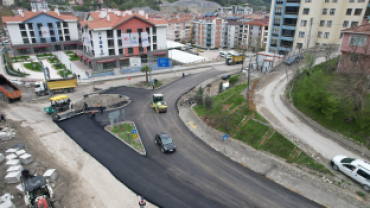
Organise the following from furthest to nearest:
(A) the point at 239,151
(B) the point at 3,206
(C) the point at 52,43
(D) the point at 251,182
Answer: (C) the point at 52,43
(A) the point at 239,151
(D) the point at 251,182
(B) the point at 3,206

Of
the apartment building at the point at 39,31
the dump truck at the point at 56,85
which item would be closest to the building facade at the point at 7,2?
the apartment building at the point at 39,31

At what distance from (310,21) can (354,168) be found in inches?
1943

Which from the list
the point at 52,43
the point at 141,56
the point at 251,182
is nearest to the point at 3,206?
the point at 251,182

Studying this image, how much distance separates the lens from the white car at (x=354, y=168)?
1720 cm

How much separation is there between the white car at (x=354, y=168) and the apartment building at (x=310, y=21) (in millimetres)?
36159

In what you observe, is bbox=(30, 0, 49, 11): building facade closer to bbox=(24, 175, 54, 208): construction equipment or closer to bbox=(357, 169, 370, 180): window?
bbox=(24, 175, 54, 208): construction equipment

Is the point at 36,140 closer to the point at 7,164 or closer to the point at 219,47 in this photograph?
the point at 7,164

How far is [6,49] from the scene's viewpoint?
80125mm

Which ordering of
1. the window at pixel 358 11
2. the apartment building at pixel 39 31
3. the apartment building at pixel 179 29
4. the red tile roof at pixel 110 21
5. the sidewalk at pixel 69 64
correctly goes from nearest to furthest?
1. the window at pixel 358 11
2. the red tile roof at pixel 110 21
3. the sidewalk at pixel 69 64
4. the apartment building at pixel 39 31
5. the apartment building at pixel 179 29

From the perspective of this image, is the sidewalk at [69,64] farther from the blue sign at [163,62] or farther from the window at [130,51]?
the blue sign at [163,62]

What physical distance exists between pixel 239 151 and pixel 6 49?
9110 cm

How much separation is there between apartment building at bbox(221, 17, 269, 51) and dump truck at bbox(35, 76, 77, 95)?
6874 cm

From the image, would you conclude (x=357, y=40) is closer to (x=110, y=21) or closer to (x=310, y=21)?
(x=310, y=21)

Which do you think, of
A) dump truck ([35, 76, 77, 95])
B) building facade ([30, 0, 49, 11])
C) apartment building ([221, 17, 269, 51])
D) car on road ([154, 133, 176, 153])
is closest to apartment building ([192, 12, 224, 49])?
apartment building ([221, 17, 269, 51])
